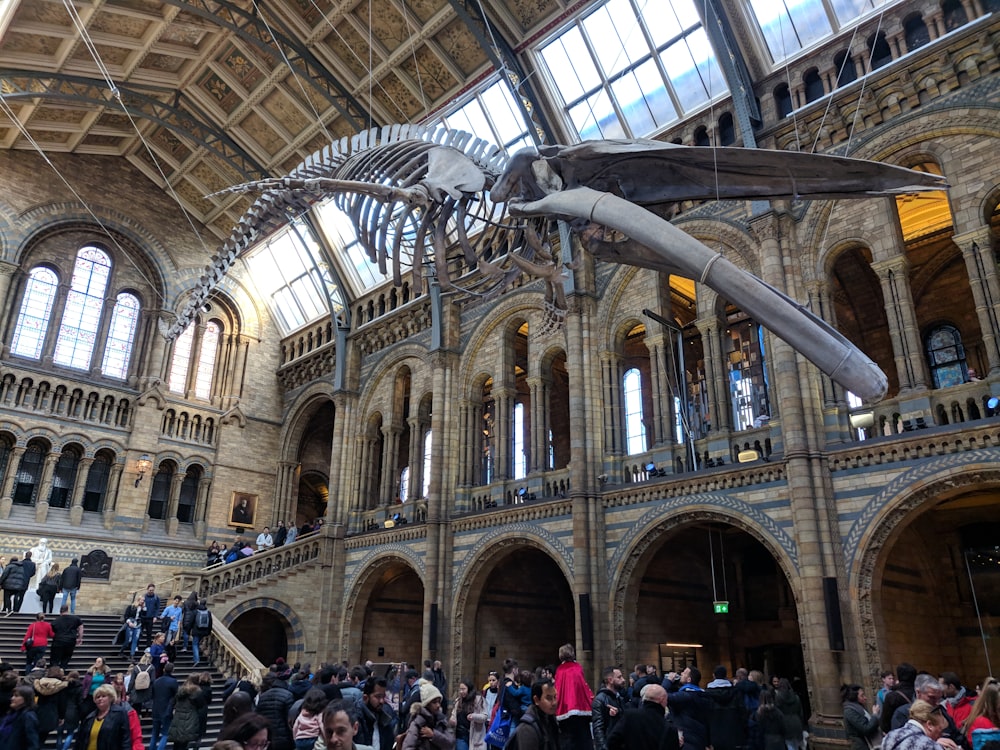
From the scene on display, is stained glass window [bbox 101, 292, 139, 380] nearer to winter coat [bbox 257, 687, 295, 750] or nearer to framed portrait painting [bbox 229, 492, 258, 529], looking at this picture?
framed portrait painting [bbox 229, 492, 258, 529]

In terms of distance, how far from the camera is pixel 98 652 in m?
16.1

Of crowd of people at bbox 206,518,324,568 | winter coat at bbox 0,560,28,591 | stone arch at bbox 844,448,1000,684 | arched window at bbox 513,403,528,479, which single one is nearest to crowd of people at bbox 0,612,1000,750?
stone arch at bbox 844,448,1000,684

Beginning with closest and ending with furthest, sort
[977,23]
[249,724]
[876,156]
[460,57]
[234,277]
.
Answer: [249,724], [977,23], [876,156], [460,57], [234,277]

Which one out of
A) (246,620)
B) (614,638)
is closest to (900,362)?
(614,638)

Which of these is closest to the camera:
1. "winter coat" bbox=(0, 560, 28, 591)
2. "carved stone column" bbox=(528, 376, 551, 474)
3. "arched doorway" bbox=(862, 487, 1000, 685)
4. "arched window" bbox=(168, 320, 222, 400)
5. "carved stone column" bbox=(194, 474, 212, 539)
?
"arched doorway" bbox=(862, 487, 1000, 685)

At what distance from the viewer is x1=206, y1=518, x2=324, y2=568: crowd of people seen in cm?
2255

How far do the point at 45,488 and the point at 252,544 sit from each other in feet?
23.0

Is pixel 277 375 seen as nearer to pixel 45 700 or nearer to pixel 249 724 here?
pixel 45 700

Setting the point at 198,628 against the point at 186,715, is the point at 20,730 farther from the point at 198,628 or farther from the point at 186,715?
the point at 198,628

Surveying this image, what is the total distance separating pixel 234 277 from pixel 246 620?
12.7 m

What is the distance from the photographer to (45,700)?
696cm

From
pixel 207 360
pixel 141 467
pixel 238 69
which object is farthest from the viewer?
pixel 207 360

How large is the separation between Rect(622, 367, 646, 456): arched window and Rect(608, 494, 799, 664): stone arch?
6.34m

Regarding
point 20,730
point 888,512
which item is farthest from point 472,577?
point 20,730
